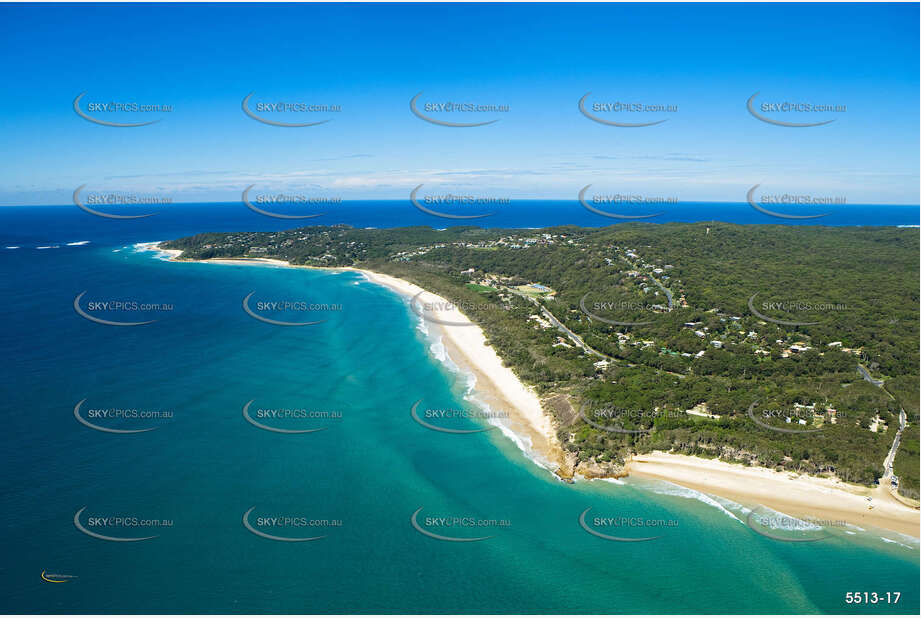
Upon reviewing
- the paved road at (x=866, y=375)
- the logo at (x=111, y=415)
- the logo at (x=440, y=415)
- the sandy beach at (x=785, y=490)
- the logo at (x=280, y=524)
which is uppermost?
the paved road at (x=866, y=375)

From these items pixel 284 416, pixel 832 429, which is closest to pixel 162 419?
pixel 284 416

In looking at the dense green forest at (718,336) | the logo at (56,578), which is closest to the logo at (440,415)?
the dense green forest at (718,336)

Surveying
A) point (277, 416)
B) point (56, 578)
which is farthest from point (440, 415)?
point (56, 578)

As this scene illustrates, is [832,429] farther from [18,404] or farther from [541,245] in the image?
[541,245]

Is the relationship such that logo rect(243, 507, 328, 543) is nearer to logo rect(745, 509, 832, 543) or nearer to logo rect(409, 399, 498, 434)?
logo rect(409, 399, 498, 434)

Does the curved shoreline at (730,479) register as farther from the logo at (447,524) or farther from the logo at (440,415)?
the logo at (447,524)

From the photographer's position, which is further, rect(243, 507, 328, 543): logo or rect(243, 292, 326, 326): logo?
rect(243, 292, 326, 326): logo

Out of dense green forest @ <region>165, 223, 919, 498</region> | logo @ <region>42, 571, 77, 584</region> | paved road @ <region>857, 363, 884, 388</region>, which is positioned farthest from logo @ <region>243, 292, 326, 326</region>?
paved road @ <region>857, 363, 884, 388</region>
